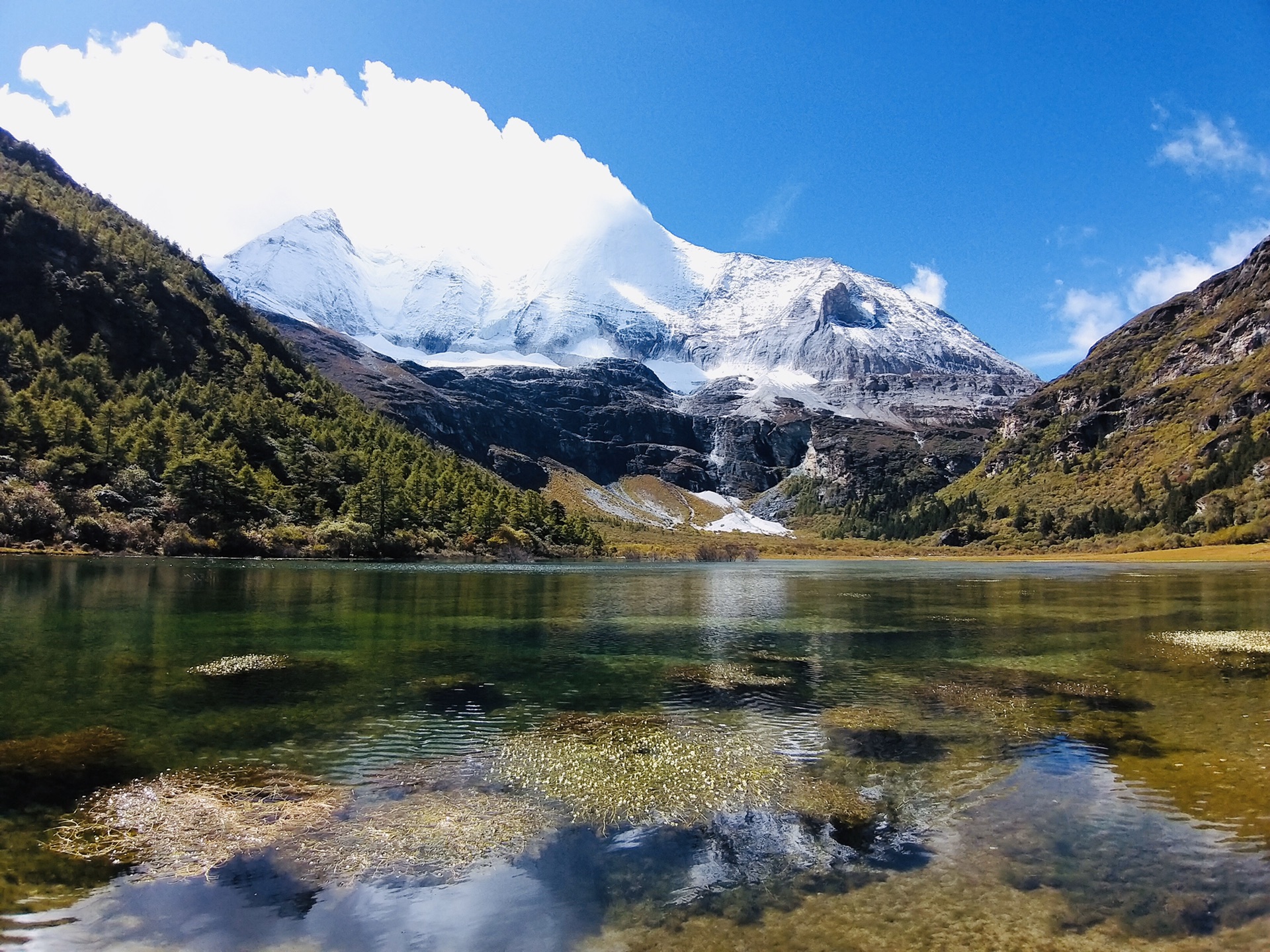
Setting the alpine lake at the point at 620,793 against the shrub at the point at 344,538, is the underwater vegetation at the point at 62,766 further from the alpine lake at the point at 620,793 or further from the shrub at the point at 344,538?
the shrub at the point at 344,538

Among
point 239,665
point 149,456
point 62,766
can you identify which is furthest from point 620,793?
point 149,456

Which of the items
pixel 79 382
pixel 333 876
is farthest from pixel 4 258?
pixel 333 876

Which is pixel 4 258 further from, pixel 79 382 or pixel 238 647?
pixel 238 647

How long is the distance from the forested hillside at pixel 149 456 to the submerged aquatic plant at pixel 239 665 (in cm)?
9370

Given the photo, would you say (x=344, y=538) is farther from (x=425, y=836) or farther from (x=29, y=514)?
(x=425, y=836)

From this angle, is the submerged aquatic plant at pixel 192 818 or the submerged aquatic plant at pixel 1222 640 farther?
the submerged aquatic plant at pixel 1222 640

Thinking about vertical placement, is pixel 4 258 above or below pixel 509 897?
above

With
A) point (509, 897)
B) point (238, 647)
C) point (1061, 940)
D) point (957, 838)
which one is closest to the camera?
point (1061, 940)

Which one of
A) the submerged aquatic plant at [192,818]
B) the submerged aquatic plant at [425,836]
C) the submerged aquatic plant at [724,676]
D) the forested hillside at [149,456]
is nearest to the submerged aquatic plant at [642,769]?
the submerged aquatic plant at [425,836]

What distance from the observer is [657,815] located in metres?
18.0

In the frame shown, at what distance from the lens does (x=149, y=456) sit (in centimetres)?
13362

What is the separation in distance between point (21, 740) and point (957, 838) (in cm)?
2583

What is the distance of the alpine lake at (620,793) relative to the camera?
12.8 m

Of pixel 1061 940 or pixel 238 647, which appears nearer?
pixel 1061 940
